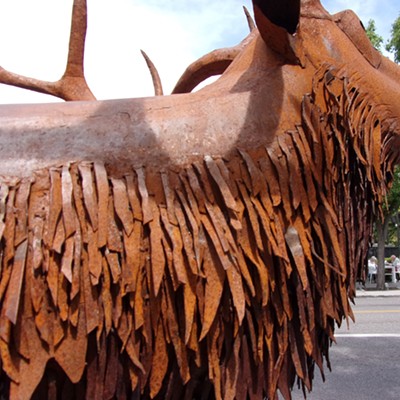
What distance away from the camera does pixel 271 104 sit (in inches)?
34.9

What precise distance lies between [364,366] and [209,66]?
9.01 ft

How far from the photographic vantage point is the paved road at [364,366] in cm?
282

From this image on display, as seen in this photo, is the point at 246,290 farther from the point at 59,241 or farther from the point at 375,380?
the point at 375,380

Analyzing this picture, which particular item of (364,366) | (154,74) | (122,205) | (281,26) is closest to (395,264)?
(364,366)

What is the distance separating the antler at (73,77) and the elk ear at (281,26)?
1.56 feet

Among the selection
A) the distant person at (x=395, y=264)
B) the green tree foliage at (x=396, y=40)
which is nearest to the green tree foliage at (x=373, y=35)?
the green tree foliage at (x=396, y=40)

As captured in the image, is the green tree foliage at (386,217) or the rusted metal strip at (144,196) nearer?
the rusted metal strip at (144,196)

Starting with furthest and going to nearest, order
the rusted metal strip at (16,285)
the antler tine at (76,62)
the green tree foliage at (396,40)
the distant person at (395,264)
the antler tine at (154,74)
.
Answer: the distant person at (395,264)
the green tree foliage at (396,40)
the antler tine at (154,74)
the antler tine at (76,62)
the rusted metal strip at (16,285)

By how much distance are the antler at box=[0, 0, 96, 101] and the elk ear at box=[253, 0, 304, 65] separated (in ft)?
1.56

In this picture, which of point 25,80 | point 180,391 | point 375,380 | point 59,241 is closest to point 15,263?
point 59,241

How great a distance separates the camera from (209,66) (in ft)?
3.97

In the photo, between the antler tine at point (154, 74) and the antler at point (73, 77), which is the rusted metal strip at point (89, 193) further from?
the antler tine at point (154, 74)

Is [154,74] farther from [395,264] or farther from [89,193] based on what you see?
[395,264]

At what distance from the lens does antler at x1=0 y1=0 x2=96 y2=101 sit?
115 cm
